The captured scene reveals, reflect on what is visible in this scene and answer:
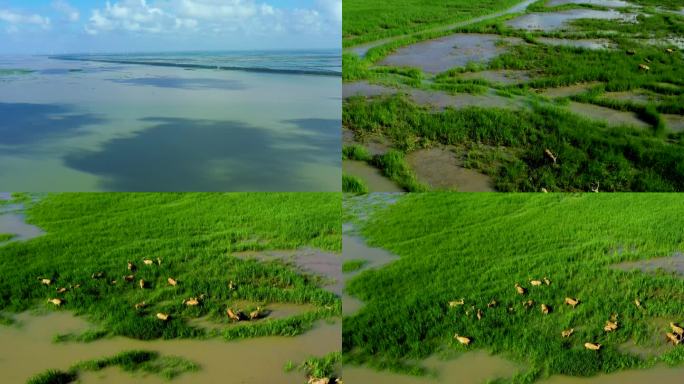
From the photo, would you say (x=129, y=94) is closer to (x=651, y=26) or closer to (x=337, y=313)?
(x=337, y=313)

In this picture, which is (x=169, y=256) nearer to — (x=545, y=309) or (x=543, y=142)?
(x=545, y=309)

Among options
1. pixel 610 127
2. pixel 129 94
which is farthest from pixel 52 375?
pixel 129 94

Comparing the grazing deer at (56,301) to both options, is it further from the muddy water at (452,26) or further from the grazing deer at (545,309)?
the muddy water at (452,26)

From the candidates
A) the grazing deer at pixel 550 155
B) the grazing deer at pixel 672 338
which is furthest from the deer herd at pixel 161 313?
the grazing deer at pixel 550 155

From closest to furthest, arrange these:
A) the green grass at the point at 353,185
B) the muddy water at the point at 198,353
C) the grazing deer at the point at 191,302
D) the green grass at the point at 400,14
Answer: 1. the muddy water at the point at 198,353
2. the grazing deer at the point at 191,302
3. the green grass at the point at 353,185
4. the green grass at the point at 400,14

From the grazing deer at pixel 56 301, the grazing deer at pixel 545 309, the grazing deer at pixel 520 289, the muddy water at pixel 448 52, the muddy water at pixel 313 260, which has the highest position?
the muddy water at pixel 448 52

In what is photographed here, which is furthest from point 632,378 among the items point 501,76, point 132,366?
point 501,76
